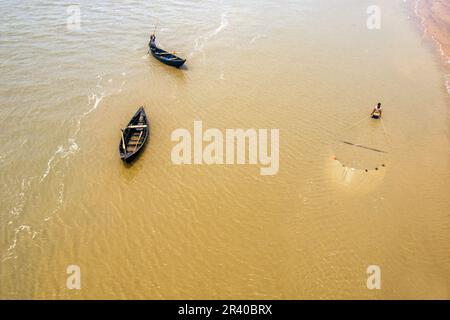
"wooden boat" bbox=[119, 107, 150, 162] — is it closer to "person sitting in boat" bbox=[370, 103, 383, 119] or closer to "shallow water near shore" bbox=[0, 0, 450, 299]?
"shallow water near shore" bbox=[0, 0, 450, 299]

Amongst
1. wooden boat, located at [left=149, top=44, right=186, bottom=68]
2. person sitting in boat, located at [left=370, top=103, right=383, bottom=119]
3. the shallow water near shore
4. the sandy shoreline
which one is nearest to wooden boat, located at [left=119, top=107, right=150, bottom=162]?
the shallow water near shore

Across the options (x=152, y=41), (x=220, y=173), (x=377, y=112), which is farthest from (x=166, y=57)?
(x=377, y=112)

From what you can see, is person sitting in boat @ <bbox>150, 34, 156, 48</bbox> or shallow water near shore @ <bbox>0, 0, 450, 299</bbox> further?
person sitting in boat @ <bbox>150, 34, 156, 48</bbox>

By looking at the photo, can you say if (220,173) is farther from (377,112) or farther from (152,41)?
(152,41)

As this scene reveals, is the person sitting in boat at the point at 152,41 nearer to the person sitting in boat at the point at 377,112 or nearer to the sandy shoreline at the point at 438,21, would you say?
the person sitting in boat at the point at 377,112

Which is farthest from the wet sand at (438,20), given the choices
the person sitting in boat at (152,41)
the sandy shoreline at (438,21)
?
the person sitting in boat at (152,41)
